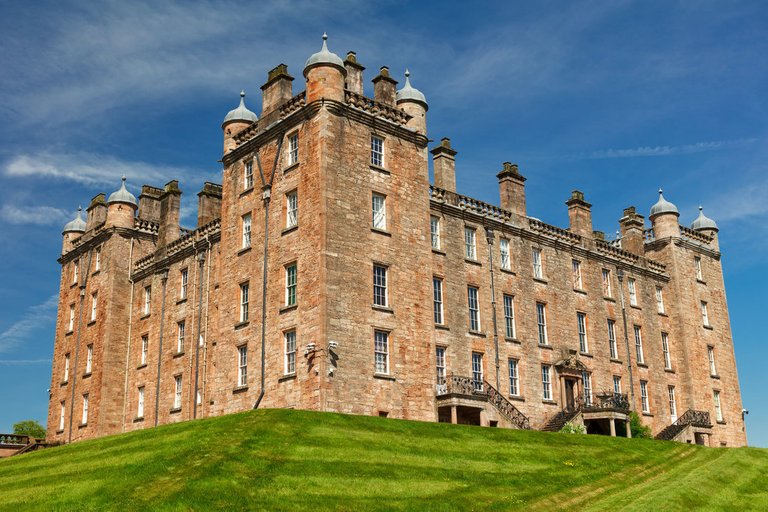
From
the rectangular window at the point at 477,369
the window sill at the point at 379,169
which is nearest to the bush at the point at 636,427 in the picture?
the rectangular window at the point at 477,369

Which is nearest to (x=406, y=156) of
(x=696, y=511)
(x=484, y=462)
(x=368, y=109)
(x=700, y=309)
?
(x=368, y=109)

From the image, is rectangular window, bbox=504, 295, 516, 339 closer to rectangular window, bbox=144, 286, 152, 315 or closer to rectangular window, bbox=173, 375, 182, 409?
rectangular window, bbox=173, 375, 182, 409

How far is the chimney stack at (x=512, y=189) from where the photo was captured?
46.7 metres

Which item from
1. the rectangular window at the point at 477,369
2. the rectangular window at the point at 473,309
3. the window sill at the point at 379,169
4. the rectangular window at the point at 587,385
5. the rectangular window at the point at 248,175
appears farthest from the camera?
the rectangular window at the point at 587,385

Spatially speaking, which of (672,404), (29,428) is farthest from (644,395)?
(29,428)

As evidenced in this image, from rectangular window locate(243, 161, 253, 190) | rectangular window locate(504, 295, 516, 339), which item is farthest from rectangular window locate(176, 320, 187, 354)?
rectangular window locate(504, 295, 516, 339)

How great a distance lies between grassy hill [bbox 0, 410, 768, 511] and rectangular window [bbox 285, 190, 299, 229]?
10277 mm

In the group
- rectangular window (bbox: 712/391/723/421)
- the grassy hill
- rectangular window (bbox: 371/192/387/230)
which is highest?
rectangular window (bbox: 371/192/387/230)

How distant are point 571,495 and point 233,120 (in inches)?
1043

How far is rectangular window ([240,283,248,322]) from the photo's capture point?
1500 inches

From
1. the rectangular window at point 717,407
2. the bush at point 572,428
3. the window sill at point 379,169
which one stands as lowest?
the bush at point 572,428

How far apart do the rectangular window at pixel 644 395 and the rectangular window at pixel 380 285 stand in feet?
73.7

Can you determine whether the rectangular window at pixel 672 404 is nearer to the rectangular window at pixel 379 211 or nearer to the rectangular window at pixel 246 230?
the rectangular window at pixel 379 211

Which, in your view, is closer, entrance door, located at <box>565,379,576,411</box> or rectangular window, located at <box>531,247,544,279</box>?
entrance door, located at <box>565,379,576,411</box>
